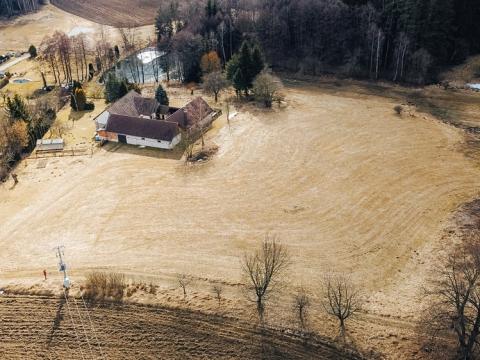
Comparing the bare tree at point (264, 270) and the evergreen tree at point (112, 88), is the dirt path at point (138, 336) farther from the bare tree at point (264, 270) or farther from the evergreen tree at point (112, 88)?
the evergreen tree at point (112, 88)

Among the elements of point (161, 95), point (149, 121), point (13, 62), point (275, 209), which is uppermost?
point (161, 95)

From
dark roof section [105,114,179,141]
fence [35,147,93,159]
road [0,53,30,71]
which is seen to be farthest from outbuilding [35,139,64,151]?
road [0,53,30,71]

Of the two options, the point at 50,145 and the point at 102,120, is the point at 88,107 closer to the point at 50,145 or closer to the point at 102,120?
the point at 102,120

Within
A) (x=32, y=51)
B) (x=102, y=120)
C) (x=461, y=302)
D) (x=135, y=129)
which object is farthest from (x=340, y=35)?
(x=32, y=51)

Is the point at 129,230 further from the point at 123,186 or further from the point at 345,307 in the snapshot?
the point at 345,307

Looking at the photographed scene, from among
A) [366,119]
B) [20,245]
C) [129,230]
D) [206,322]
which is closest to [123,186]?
[129,230]

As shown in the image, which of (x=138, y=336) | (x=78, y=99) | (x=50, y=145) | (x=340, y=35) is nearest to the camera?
(x=138, y=336)

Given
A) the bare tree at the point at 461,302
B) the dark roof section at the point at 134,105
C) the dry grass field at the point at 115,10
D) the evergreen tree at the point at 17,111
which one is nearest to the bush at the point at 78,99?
the dark roof section at the point at 134,105

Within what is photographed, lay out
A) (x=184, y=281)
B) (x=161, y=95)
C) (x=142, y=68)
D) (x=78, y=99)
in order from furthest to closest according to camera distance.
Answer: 1. (x=142, y=68)
2. (x=78, y=99)
3. (x=161, y=95)
4. (x=184, y=281)
